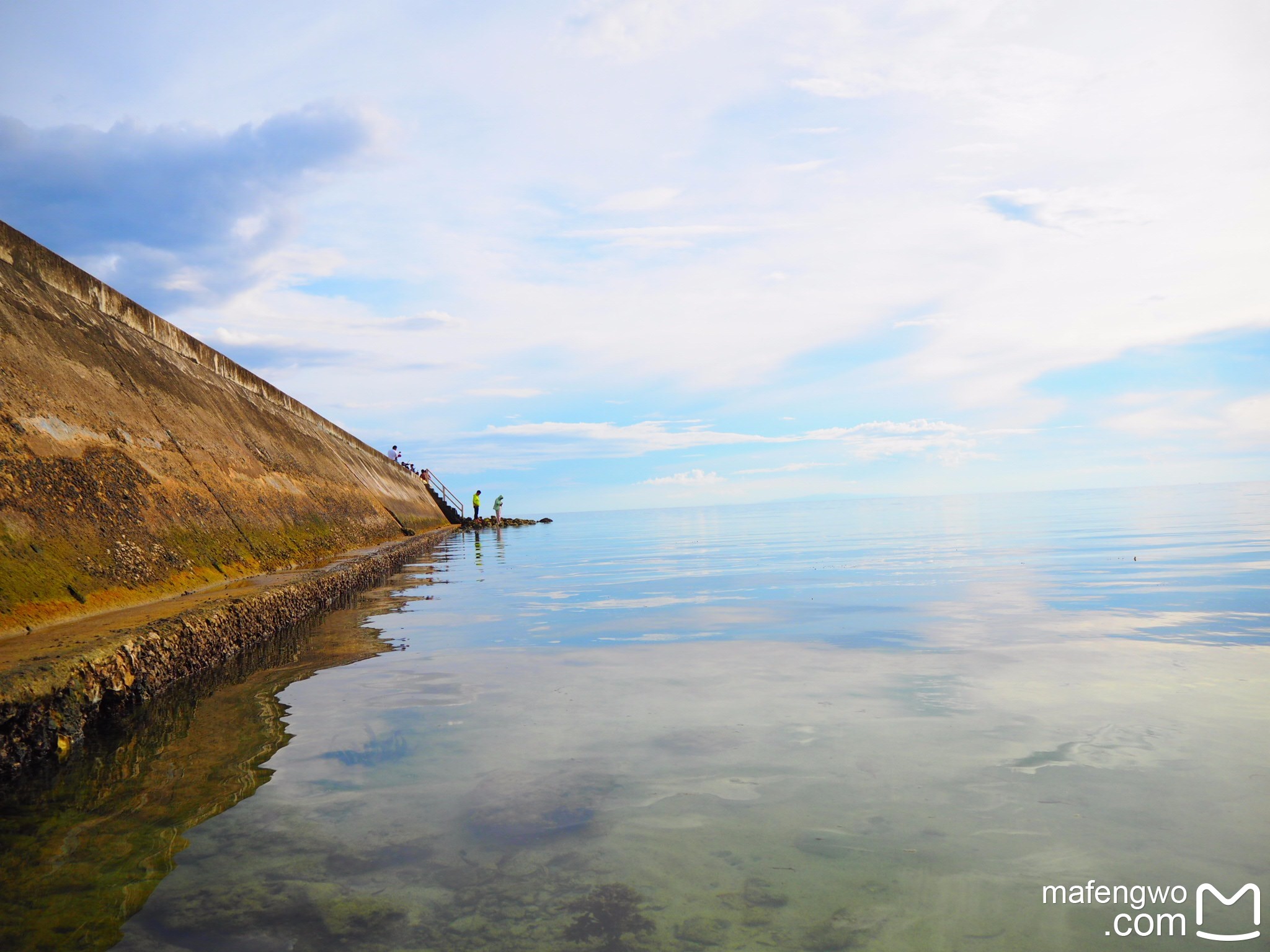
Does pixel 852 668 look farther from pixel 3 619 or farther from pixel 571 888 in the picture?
pixel 3 619

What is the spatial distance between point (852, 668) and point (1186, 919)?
3502 millimetres

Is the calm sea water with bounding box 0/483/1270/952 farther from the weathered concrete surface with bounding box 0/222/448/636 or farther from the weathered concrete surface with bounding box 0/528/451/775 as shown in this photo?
the weathered concrete surface with bounding box 0/222/448/636

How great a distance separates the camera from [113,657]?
4406 millimetres

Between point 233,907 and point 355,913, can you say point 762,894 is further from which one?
point 233,907

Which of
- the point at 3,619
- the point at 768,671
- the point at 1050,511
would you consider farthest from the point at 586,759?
the point at 1050,511

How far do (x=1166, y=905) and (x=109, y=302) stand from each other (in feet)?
42.1

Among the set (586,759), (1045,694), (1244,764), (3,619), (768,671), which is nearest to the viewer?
(1244,764)

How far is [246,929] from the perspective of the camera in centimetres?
238

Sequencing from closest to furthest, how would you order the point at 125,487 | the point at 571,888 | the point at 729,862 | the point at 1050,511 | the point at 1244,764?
the point at 571,888, the point at 729,862, the point at 1244,764, the point at 125,487, the point at 1050,511

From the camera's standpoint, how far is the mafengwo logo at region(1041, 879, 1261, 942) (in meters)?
2.37

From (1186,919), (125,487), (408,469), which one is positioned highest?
(408,469)

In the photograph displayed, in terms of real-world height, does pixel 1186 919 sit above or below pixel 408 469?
below

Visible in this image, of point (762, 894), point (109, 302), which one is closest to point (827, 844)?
point (762, 894)

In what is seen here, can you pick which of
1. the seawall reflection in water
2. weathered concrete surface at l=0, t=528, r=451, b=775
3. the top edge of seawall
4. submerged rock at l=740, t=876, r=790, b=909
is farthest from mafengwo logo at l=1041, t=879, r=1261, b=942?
the top edge of seawall
